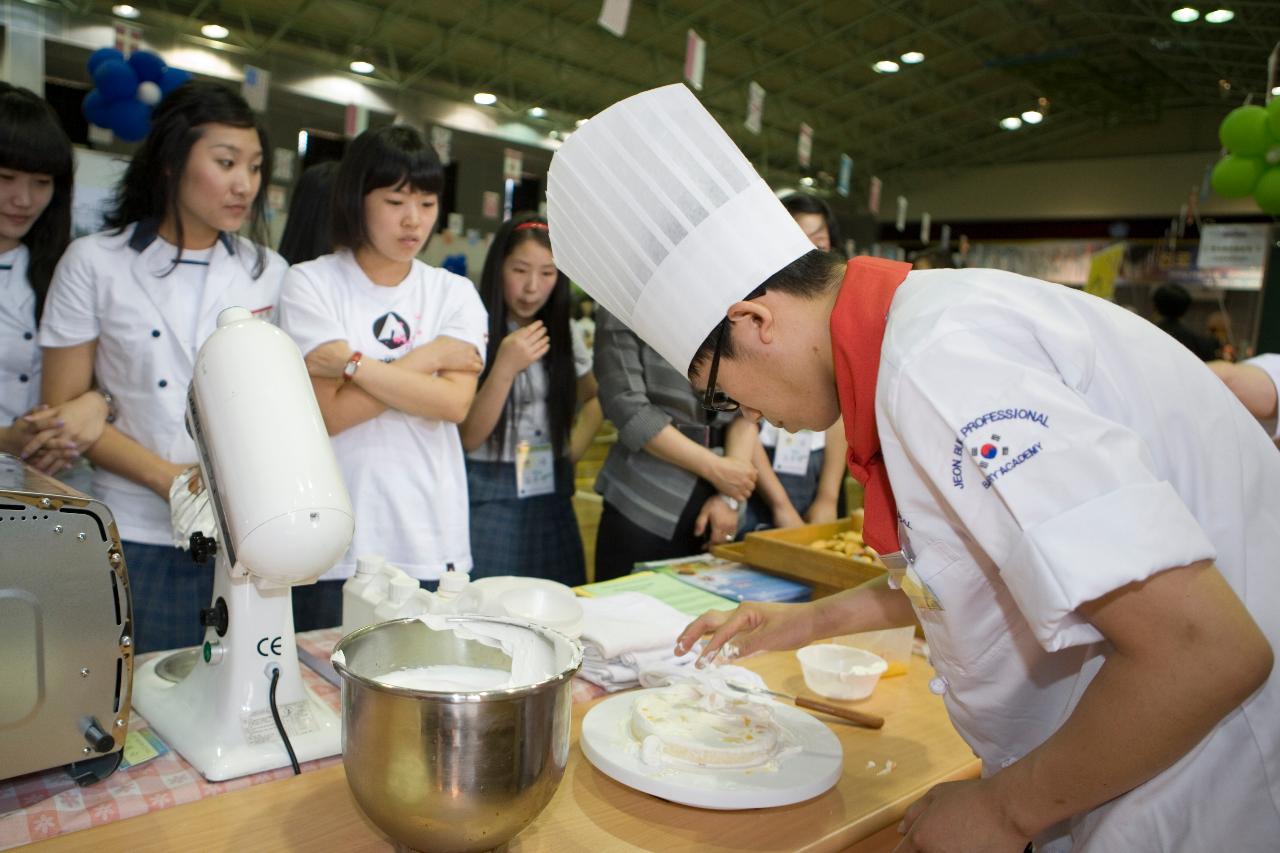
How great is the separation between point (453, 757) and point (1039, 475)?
21.2 inches

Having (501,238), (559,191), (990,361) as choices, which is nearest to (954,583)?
(990,361)

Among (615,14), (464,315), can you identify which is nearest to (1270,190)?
(615,14)

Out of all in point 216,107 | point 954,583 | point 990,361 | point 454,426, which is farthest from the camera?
point 454,426

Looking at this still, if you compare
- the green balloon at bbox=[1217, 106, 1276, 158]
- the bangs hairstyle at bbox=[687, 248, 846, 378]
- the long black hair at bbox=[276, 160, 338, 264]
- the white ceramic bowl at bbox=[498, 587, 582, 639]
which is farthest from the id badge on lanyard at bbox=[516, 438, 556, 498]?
the green balloon at bbox=[1217, 106, 1276, 158]

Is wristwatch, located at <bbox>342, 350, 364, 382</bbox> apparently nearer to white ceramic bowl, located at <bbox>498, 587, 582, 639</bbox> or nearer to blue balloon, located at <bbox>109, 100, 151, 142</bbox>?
white ceramic bowl, located at <bbox>498, 587, 582, 639</bbox>

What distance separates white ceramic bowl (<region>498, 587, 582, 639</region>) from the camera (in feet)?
4.48

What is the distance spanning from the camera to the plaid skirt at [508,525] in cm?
272

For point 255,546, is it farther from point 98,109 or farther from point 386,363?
point 98,109

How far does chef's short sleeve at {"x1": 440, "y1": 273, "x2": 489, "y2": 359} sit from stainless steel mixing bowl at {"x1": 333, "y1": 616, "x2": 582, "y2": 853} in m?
1.31

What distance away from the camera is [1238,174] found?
503 centimetres

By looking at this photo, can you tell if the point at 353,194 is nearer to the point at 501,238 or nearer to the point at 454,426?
the point at 454,426

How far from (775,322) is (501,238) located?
1837 mm

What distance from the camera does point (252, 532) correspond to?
95 centimetres

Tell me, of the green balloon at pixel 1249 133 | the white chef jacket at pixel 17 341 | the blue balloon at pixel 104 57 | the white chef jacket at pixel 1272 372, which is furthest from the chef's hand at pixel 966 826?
the green balloon at pixel 1249 133
